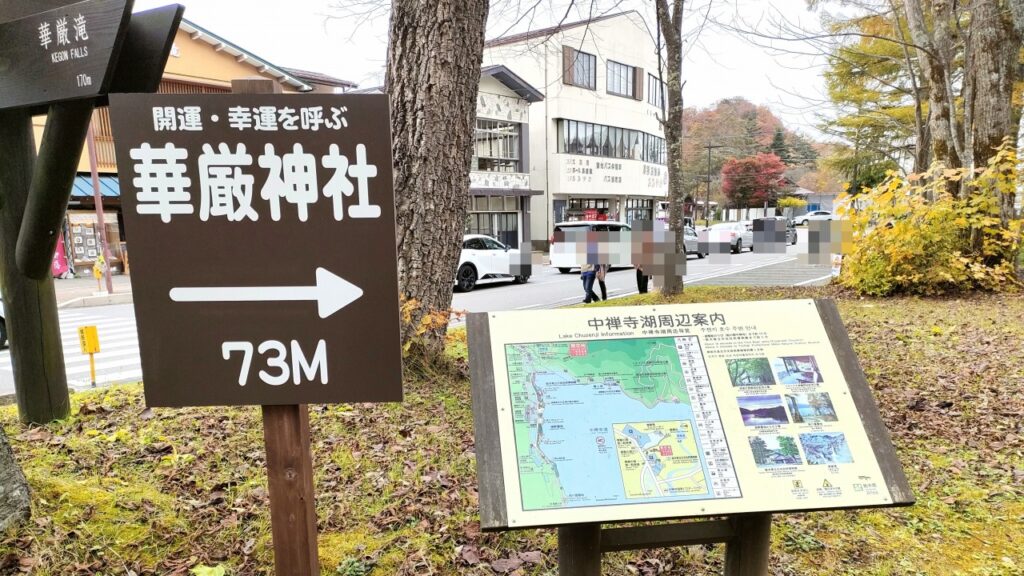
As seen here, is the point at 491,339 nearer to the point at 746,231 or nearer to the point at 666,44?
the point at 666,44

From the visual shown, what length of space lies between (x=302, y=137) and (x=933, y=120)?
13.3 m

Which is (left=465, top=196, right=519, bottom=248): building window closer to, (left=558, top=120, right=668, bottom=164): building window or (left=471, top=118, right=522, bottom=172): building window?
(left=471, top=118, right=522, bottom=172): building window

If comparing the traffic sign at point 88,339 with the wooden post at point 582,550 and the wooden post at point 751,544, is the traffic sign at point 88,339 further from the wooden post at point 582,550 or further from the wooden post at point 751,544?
the wooden post at point 751,544

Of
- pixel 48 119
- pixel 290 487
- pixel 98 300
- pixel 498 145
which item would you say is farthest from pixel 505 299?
pixel 498 145

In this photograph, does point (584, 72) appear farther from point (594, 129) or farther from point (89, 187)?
point (89, 187)

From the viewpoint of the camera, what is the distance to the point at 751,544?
2107 mm

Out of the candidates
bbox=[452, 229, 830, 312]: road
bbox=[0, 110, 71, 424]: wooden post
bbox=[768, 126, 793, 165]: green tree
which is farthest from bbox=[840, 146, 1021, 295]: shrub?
bbox=[768, 126, 793, 165]: green tree

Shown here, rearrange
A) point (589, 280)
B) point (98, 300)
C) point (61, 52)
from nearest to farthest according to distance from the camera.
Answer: point (61, 52), point (589, 280), point (98, 300)

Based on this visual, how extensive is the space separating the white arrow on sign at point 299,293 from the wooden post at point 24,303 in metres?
2.51

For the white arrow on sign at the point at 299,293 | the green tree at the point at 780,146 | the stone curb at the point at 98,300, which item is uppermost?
the green tree at the point at 780,146

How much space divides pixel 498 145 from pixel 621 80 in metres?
10.1

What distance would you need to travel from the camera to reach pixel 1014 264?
9.95m

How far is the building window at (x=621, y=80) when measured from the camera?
3191cm

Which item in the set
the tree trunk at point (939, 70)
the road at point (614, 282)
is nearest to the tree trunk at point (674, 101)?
the road at point (614, 282)
